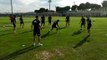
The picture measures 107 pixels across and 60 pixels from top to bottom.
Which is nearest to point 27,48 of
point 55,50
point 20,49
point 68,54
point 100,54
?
point 20,49

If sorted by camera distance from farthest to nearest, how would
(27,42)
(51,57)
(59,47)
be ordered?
(27,42), (59,47), (51,57)

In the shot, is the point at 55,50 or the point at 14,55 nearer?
the point at 14,55

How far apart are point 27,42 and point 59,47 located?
12.8ft

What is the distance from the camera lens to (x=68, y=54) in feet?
62.4

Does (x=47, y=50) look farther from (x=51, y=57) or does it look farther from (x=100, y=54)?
(x=100, y=54)

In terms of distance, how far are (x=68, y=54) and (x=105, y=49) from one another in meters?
3.46

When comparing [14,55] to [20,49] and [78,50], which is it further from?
[78,50]

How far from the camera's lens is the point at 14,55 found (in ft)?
60.5

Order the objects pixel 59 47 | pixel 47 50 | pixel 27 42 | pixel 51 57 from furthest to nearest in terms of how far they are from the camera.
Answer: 1. pixel 27 42
2. pixel 59 47
3. pixel 47 50
4. pixel 51 57

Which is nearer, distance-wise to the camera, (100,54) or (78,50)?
(100,54)

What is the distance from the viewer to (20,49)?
20656 mm

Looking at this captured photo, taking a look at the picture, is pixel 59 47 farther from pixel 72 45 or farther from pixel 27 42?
pixel 27 42

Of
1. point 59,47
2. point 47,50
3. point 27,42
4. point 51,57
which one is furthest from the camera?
point 27,42

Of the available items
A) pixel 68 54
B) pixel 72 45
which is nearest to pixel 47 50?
pixel 68 54
